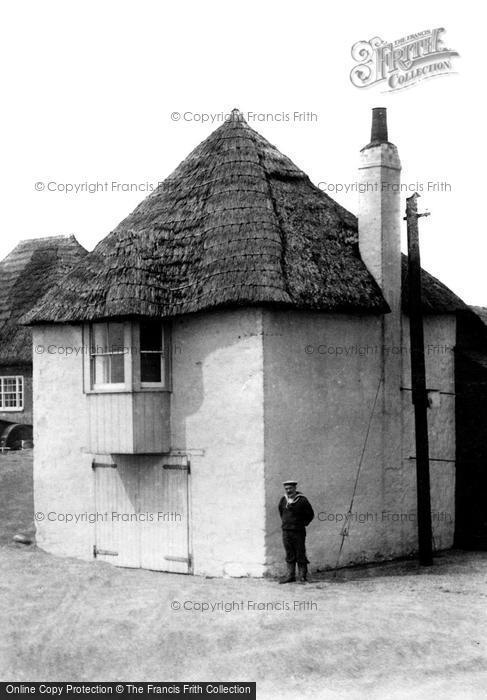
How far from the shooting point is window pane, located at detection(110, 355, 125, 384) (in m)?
16.8

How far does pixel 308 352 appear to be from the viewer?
1648 centimetres

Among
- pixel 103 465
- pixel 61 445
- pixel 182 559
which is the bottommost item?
pixel 182 559

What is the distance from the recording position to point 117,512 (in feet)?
57.4

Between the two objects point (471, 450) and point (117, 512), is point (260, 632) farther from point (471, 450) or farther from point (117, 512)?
point (471, 450)

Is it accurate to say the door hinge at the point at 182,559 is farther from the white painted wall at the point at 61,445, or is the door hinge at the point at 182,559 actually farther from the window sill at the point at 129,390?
the window sill at the point at 129,390

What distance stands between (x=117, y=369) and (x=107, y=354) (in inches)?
13.3

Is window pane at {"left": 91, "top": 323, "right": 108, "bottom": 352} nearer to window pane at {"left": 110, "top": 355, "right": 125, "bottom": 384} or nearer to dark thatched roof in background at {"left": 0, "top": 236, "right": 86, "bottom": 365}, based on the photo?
window pane at {"left": 110, "top": 355, "right": 125, "bottom": 384}

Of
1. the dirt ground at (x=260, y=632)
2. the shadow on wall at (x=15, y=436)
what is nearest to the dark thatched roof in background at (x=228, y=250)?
the dirt ground at (x=260, y=632)

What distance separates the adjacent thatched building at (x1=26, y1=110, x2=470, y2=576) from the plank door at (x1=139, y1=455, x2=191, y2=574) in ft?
0.10

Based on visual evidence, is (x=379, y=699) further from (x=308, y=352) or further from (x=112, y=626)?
(x=308, y=352)

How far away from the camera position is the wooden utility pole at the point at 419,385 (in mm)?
16734

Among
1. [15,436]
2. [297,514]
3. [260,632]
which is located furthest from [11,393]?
[260,632]

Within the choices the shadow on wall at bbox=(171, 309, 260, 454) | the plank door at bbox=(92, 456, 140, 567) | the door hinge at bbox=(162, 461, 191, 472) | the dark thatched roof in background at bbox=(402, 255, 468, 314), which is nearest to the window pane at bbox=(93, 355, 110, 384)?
the shadow on wall at bbox=(171, 309, 260, 454)

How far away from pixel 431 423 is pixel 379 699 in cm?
907
